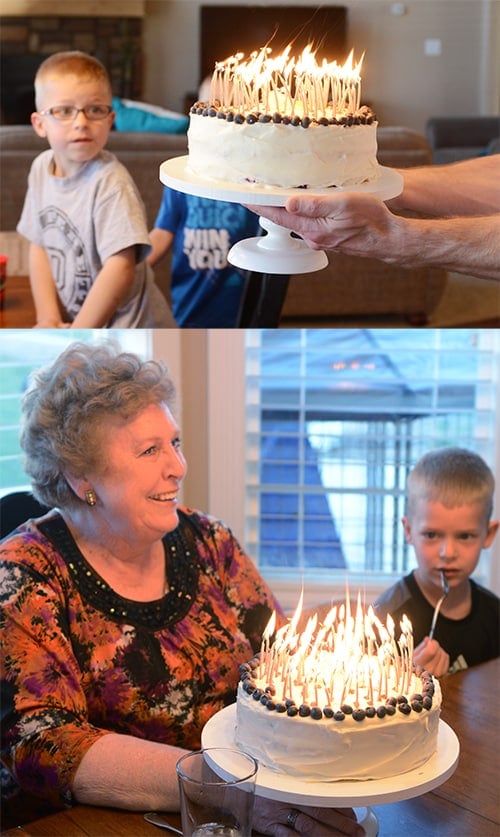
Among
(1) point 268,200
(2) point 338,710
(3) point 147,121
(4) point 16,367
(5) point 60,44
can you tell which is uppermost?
(5) point 60,44

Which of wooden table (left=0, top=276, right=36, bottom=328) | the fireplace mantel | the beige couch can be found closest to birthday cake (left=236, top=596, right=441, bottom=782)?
wooden table (left=0, top=276, right=36, bottom=328)

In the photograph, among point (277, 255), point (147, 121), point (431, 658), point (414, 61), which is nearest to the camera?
point (277, 255)

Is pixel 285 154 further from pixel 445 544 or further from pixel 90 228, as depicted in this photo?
pixel 445 544

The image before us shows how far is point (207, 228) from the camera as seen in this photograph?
6.91ft

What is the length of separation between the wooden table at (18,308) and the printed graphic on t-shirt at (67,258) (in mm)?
72

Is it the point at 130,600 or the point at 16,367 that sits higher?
the point at 16,367

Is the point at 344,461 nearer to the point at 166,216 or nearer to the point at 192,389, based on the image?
the point at 192,389

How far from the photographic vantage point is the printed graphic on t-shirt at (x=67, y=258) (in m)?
1.84

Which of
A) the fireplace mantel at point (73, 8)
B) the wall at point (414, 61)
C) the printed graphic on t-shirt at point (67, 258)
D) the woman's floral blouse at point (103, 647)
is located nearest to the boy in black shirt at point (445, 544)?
the woman's floral blouse at point (103, 647)

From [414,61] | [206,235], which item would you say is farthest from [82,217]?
[414,61]

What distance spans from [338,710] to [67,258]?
1.04 meters

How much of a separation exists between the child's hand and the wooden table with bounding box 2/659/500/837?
0.68ft

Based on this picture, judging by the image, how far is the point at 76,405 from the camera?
1549 millimetres

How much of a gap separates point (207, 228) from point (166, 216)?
10cm
